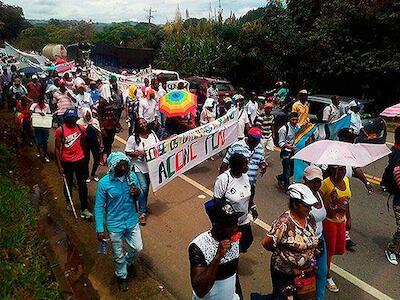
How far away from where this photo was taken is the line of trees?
1733 centimetres

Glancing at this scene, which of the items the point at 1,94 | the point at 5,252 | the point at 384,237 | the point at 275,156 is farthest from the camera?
the point at 1,94

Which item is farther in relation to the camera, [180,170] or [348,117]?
[348,117]

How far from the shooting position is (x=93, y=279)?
5.32 m

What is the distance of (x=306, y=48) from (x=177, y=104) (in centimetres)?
1299

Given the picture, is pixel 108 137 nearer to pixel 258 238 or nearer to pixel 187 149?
pixel 187 149

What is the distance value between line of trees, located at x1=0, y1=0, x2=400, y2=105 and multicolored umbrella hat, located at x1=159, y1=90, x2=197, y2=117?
997cm

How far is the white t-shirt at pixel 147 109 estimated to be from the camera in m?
10.4

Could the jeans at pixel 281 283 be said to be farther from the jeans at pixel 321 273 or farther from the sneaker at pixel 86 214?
the sneaker at pixel 86 214

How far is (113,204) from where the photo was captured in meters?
4.82

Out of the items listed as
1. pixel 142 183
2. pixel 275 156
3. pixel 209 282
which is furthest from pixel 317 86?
pixel 209 282

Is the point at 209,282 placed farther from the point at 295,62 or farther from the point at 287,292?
the point at 295,62

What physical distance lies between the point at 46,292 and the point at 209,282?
9.08 ft

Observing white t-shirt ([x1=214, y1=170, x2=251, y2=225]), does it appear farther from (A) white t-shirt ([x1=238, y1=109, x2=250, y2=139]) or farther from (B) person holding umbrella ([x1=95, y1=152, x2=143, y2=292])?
(A) white t-shirt ([x1=238, y1=109, x2=250, y2=139])

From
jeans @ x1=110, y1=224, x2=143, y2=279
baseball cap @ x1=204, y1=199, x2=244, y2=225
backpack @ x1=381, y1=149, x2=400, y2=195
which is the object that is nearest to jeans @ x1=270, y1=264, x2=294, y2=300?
baseball cap @ x1=204, y1=199, x2=244, y2=225
